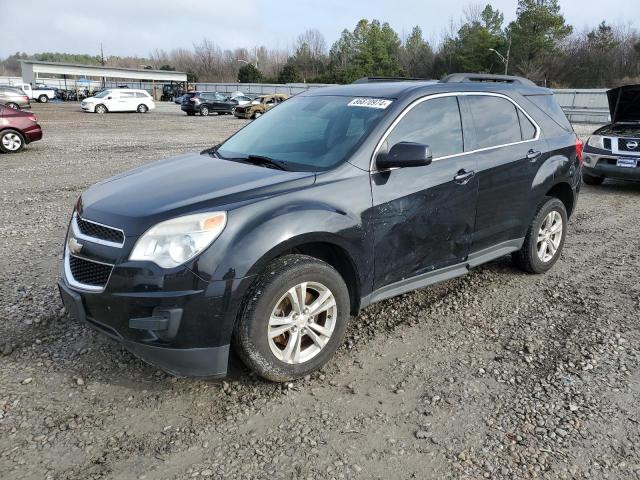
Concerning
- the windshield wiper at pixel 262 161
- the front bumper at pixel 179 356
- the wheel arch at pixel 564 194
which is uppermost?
the windshield wiper at pixel 262 161

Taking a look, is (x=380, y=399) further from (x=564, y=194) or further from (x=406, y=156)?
(x=564, y=194)

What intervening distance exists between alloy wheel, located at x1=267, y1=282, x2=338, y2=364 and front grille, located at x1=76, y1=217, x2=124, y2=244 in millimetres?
948

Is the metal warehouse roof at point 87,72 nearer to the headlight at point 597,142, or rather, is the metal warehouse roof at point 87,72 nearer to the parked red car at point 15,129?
the parked red car at point 15,129

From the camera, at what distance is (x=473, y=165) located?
3.99 meters

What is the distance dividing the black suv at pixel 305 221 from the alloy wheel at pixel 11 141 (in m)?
11.6

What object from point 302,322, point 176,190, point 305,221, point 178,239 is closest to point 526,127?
point 305,221

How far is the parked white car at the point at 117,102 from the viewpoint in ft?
113

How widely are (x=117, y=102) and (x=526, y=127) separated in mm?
35012

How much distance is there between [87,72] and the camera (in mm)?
76625

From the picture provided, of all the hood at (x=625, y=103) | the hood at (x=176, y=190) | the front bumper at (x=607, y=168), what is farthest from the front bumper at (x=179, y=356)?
the hood at (x=625, y=103)

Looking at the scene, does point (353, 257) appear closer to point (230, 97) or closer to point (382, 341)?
point (382, 341)

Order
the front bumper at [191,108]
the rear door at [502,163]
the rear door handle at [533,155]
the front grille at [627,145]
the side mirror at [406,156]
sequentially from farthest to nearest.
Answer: the front bumper at [191,108], the front grille at [627,145], the rear door handle at [533,155], the rear door at [502,163], the side mirror at [406,156]

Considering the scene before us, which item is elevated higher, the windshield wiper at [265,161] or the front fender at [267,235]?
the windshield wiper at [265,161]

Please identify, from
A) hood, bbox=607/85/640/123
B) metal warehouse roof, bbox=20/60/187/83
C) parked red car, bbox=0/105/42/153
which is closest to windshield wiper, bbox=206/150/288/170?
hood, bbox=607/85/640/123
